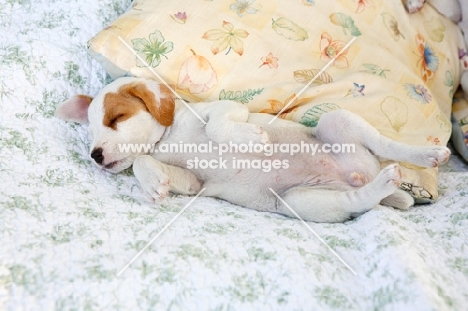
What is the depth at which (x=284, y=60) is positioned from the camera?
159 centimetres

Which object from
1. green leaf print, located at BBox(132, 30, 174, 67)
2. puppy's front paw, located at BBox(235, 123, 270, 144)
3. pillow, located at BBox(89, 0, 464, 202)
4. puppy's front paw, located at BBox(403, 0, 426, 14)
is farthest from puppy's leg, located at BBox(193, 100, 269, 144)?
puppy's front paw, located at BBox(403, 0, 426, 14)

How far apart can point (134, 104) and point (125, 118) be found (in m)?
0.05

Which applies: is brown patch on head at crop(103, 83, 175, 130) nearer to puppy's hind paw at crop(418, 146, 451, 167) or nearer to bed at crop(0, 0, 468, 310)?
bed at crop(0, 0, 468, 310)

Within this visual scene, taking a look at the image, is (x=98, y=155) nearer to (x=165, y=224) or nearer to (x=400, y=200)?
(x=165, y=224)

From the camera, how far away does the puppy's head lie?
1.40 metres

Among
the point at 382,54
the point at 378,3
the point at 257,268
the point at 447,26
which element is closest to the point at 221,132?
the point at 257,268

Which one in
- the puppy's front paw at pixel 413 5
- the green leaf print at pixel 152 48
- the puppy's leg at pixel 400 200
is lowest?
the puppy's leg at pixel 400 200

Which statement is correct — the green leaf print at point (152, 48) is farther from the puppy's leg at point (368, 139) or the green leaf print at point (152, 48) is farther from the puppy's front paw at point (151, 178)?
the puppy's leg at point (368, 139)

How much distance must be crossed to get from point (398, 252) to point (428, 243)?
15 centimetres

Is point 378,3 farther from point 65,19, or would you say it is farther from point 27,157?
point 27,157

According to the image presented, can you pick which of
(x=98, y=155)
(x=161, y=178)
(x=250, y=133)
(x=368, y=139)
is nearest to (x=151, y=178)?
(x=161, y=178)

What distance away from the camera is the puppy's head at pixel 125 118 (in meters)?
1.40

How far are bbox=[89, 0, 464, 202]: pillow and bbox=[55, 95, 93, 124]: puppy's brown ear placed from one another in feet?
0.43

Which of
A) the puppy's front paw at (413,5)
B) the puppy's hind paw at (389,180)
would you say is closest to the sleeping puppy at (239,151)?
the puppy's hind paw at (389,180)
